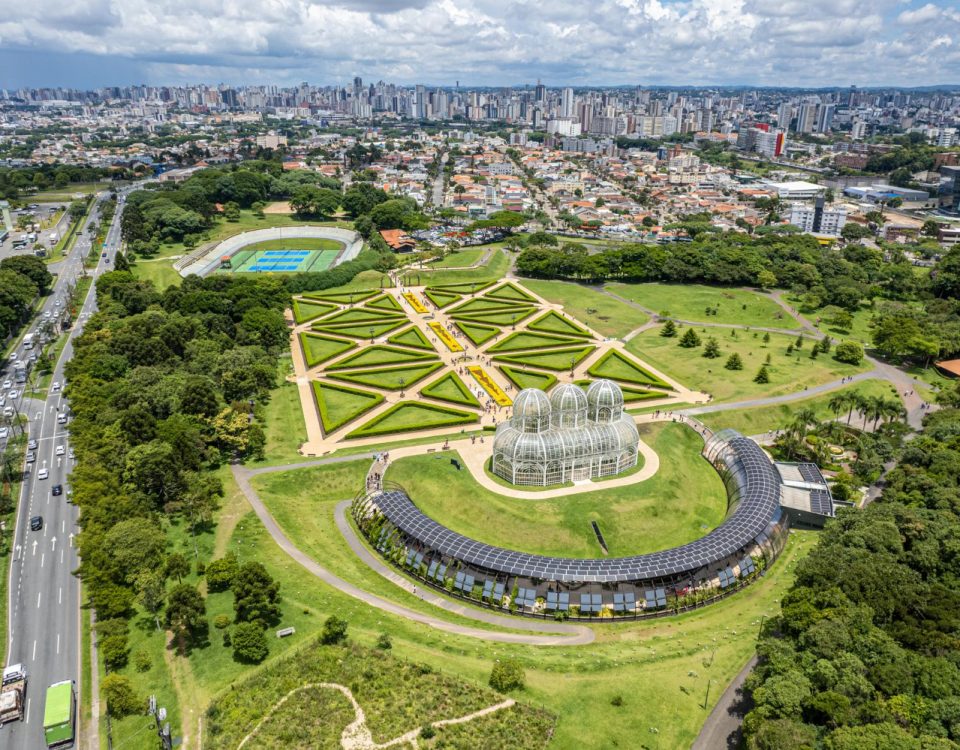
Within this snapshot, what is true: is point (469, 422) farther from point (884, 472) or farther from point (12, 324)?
point (12, 324)

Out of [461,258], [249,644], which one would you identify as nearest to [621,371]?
[249,644]

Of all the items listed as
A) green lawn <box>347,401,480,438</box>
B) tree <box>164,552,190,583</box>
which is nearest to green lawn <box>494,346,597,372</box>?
green lawn <box>347,401,480,438</box>

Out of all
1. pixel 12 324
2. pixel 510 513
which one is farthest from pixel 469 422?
pixel 12 324

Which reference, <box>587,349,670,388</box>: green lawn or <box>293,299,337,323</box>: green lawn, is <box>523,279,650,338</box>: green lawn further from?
<box>293,299,337,323</box>: green lawn

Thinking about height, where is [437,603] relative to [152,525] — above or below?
below

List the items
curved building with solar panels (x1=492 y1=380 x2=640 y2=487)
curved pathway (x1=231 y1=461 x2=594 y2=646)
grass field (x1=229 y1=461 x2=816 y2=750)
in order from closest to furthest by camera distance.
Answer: grass field (x1=229 y1=461 x2=816 y2=750) → curved pathway (x1=231 y1=461 x2=594 y2=646) → curved building with solar panels (x1=492 y1=380 x2=640 y2=487)

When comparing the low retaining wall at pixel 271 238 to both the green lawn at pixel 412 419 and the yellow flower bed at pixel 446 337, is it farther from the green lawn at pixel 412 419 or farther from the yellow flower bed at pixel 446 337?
the green lawn at pixel 412 419
